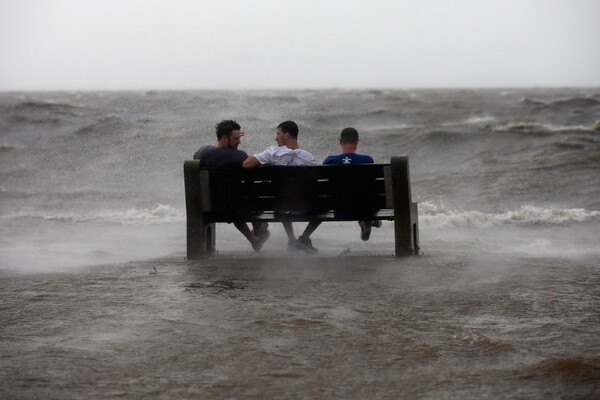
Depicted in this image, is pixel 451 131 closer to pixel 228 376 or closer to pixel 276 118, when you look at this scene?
pixel 276 118

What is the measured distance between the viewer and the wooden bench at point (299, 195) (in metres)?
7.11

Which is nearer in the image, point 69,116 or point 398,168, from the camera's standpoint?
point 398,168

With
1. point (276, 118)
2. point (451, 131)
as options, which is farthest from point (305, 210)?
point (276, 118)

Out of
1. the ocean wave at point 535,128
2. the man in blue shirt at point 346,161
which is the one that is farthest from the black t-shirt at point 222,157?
the ocean wave at point 535,128

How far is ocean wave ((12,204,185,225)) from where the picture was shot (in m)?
12.3

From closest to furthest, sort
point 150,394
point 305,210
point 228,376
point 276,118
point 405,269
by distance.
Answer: point 150,394 < point 228,376 < point 405,269 < point 305,210 < point 276,118

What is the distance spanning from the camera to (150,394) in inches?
141

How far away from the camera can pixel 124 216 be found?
41.8 ft

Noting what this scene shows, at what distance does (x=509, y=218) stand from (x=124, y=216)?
5478 millimetres

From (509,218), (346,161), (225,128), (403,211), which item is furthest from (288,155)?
(509,218)

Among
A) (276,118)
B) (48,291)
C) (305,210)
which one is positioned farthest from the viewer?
(276,118)

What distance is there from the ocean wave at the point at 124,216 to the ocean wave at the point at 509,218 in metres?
3.66

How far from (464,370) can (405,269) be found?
9.17ft

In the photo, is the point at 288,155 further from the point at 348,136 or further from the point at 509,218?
the point at 509,218
